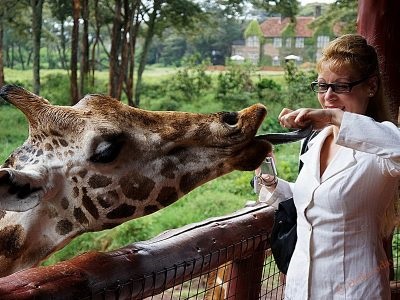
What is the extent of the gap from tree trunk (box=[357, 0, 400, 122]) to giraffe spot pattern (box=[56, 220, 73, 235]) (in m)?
1.52

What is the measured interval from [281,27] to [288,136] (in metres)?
6.14

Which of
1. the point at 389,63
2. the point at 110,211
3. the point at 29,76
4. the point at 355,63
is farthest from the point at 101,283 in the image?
the point at 29,76

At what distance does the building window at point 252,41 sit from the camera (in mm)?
7438

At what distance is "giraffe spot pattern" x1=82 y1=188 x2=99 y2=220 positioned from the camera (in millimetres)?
1396

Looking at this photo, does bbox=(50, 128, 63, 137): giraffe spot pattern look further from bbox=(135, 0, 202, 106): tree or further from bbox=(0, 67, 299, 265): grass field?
bbox=(135, 0, 202, 106): tree

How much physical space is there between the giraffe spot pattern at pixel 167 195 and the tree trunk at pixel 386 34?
4.23ft

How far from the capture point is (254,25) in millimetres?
7215

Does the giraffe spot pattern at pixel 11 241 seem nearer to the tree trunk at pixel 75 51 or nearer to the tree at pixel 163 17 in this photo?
the tree trunk at pixel 75 51

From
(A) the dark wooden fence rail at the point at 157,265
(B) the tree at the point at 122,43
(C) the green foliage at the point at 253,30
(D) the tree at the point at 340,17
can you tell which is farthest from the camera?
(C) the green foliage at the point at 253,30

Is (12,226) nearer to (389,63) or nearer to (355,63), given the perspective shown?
(355,63)

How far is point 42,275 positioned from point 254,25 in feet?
21.0

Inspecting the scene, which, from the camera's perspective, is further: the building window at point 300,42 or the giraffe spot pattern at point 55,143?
the building window at point 300,42

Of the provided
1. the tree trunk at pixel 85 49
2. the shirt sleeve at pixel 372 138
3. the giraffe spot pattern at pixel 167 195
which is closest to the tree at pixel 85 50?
the tree trunk at pixel 85 49

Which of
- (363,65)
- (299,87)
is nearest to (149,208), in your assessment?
(363,65)
